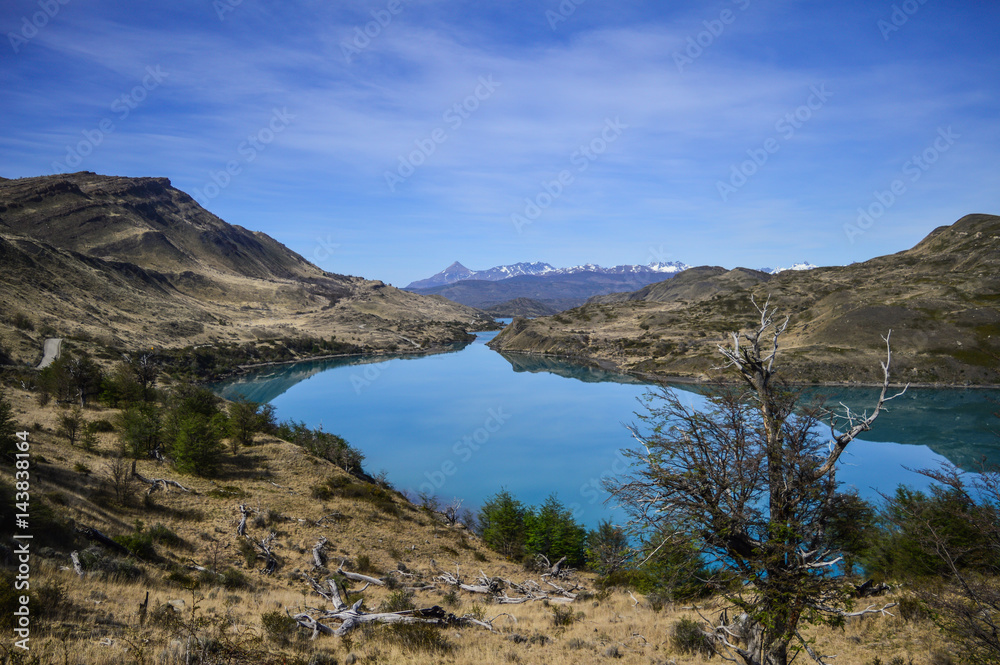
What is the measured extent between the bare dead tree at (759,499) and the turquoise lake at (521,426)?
9.01 m

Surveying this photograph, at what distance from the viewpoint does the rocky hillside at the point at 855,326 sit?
69.7 meters

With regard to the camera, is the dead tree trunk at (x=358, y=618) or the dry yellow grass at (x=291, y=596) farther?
the dead tree trunk at (x=358, y=618)

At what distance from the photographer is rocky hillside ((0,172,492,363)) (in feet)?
266

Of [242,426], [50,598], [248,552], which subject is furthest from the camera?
[242,426]

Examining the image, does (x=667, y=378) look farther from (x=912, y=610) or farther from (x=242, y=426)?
(x=912, y=610)

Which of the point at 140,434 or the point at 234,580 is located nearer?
the point at 234,580

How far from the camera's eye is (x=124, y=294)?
111m

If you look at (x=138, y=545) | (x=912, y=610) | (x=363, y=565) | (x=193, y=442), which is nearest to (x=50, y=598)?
(x=138, y=545)

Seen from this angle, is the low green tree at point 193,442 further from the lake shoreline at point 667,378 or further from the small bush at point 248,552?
the lake shoreline at point 667,378

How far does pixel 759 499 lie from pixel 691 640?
6427 millimetres

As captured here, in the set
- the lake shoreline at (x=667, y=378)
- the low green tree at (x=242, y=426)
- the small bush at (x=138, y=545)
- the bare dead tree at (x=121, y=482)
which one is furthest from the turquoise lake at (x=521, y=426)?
the bare dead tree at (x=121, y=482)

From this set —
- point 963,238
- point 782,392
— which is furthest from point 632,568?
point 963,238

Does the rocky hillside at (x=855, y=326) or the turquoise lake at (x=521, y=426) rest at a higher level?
the rocky hillside at (x=855, y=326)

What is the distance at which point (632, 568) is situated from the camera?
8680 millimetres
